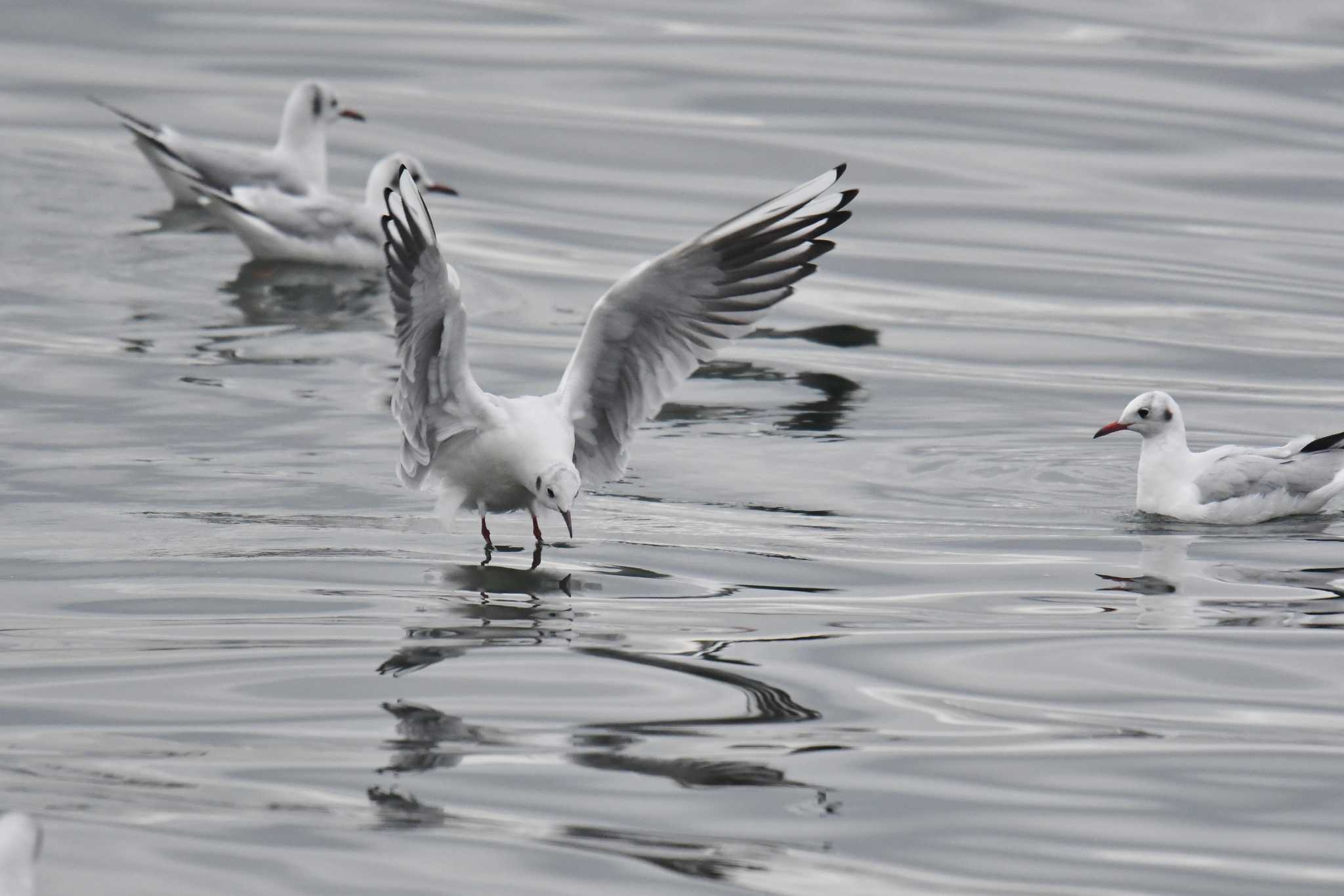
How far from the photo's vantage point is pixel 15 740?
6.41 metres

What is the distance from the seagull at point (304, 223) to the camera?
16.5m

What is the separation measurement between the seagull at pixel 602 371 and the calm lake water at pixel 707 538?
35cm

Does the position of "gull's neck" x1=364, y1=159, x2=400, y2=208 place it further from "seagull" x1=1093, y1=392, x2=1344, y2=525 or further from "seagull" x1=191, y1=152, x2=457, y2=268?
"seagull" x1=1093, y1=392, x2=1344, y2=525

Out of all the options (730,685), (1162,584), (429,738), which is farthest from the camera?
(1162,584)

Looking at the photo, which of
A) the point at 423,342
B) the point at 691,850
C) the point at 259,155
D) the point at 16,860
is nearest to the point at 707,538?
the point at 423,342

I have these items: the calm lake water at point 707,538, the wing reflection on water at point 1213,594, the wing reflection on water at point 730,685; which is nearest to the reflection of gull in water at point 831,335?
the calm lake water at point 707,538

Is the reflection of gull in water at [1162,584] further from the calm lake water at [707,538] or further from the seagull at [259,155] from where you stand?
the seagull at [259,155]

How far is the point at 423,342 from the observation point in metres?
8.78

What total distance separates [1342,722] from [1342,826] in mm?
963

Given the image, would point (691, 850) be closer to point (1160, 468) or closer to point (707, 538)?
point (707, 538)

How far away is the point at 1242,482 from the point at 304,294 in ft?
25.3

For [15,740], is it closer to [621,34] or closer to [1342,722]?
[1342,722]

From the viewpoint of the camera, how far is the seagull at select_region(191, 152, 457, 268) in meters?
16.5

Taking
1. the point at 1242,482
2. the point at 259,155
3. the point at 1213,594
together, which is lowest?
the point at 1213,594
